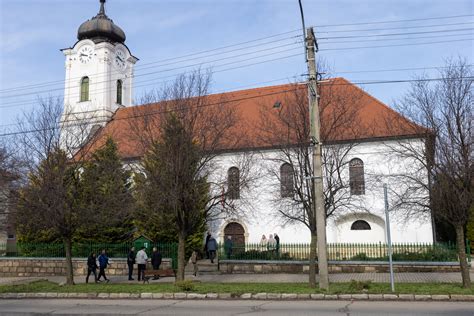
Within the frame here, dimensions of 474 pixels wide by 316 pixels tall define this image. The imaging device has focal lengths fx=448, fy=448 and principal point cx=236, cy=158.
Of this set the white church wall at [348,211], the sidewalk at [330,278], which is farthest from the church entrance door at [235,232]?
the sidewalk at [330,278]

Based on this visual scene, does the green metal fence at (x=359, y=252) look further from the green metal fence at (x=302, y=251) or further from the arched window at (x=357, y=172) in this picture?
the arched window at (x=357, y=172)

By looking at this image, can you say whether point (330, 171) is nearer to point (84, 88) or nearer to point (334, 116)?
point (334, 116)

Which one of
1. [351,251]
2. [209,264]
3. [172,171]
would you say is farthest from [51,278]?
[351,251]

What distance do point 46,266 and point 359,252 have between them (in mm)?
15054

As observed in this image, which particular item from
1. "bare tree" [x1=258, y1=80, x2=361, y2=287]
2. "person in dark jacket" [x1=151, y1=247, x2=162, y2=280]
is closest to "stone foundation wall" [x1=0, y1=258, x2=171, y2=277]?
"person in dark jacket" [x1=151, y1=247, x2=162, y2=280]

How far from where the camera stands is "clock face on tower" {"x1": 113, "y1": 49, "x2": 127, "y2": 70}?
38969mm

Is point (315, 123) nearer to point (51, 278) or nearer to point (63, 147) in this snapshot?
point (63, 147)

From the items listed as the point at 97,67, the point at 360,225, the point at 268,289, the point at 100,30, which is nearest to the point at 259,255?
the point at 268,289

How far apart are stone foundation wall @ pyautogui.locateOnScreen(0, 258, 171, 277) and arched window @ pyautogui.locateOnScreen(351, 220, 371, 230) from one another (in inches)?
448

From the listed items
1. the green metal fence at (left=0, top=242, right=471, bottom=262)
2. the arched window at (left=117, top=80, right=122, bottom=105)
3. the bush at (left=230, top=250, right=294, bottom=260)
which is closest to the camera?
the green metal fence at (left=0, top=242, right=471, bottom=262)

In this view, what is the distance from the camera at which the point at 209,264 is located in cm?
2152

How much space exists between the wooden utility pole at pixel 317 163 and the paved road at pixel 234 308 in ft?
4.90

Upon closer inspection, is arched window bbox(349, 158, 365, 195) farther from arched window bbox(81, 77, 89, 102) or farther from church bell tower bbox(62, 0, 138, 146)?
arched window bbox(81, 77, 89, 102)

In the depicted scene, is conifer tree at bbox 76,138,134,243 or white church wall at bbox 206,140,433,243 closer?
conifer tree at bbox 76,138,134,243
